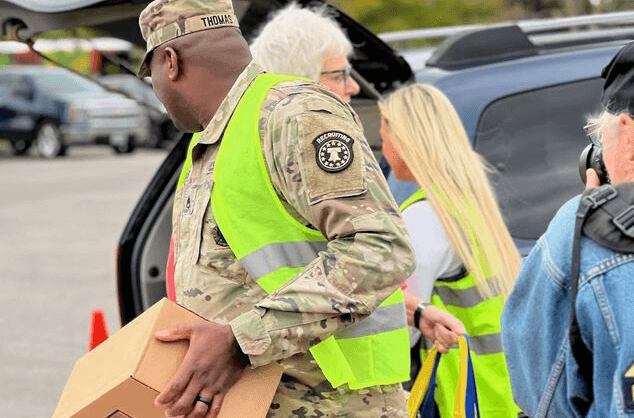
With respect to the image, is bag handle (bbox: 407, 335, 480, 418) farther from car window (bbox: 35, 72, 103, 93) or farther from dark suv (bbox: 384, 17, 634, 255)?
car window (bbox: 35, 72, 103, 93)

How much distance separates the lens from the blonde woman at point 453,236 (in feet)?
12.8

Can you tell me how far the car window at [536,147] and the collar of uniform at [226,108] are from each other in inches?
72.6

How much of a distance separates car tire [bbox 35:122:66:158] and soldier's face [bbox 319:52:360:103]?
78.7ft

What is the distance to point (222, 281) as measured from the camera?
2.64m

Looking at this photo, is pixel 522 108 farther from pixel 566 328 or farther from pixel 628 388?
pixel 628 388

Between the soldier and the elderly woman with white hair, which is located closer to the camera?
the soldier

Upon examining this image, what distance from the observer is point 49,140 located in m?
27.7

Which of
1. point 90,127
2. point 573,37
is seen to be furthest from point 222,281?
point 90,127

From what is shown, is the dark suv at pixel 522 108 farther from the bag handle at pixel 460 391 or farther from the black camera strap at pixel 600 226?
the black camera strap at pixel 600 226

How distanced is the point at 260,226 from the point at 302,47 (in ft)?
5.20

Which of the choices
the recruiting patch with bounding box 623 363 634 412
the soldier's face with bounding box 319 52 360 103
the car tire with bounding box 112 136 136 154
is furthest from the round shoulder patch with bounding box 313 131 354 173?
A: the car tire with bounding box 112 136 136 154

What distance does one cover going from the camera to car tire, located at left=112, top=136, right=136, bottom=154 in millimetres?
29019

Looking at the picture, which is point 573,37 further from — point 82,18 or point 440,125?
point 82,18

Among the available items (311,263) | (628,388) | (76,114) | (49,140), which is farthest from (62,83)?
(628,388)
